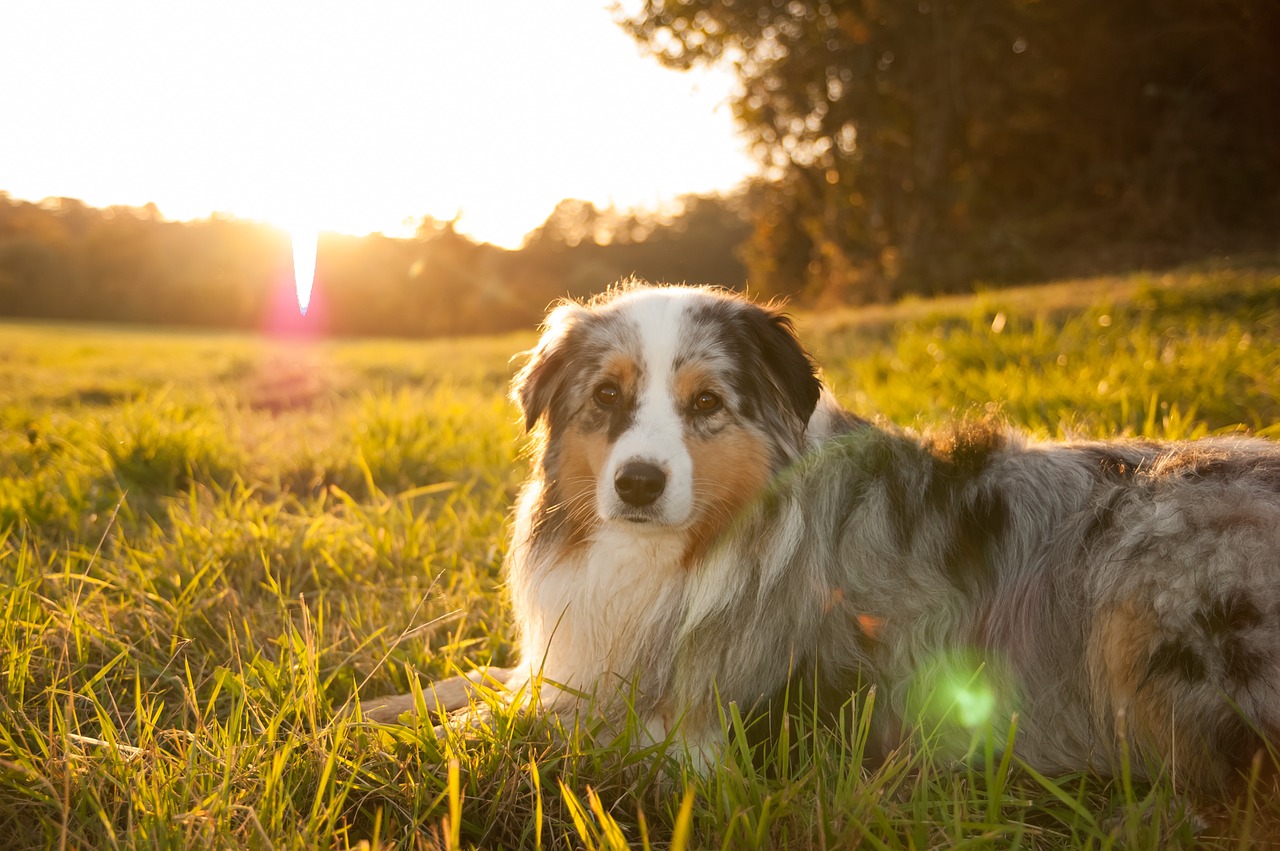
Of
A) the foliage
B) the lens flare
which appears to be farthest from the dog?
the foliage

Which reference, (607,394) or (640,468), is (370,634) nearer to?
(607,394)

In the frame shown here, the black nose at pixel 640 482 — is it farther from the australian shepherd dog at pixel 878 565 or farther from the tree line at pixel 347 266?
the tree line at pixel 347 266

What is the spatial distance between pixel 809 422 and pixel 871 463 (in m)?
0.27

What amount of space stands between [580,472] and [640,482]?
1.44 ft

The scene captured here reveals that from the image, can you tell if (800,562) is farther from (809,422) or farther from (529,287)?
(529,287)

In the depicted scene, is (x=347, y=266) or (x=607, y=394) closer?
(x=607, y=394)

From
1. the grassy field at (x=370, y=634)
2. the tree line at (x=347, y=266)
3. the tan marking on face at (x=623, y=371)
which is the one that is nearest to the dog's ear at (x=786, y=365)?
the tan marking on face at (x=623, y=371)

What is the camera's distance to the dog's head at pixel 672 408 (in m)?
2.69

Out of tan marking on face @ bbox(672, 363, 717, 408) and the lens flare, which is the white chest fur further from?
the lens flare

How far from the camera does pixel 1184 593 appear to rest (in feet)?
7.87

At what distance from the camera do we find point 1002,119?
19.1 m

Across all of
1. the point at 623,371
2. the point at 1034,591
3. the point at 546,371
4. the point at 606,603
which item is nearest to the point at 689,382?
the point at 623,371

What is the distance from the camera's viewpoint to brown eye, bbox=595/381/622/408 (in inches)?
116

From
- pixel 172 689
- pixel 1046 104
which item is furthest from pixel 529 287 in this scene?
pixel 172 689
